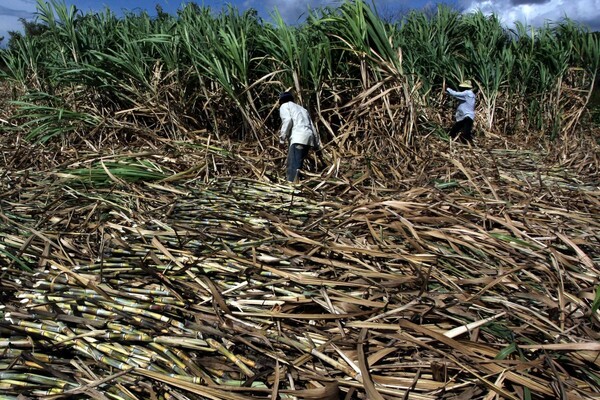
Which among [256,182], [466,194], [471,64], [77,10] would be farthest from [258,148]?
[471,64]

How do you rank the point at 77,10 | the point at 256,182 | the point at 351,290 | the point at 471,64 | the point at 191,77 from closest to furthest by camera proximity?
the point at 351,290, the point at 256,182, the point at 191,77, the point at 77,10, the point at 471,64

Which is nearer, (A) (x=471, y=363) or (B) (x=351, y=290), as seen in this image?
(A) (x=471, y=363)

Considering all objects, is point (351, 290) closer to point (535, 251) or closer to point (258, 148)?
point (535, 251)

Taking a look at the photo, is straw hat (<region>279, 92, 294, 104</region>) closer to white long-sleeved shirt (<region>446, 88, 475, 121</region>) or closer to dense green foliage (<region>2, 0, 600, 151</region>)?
dense green foliage (<region>2, 0, 600, 151</region>)

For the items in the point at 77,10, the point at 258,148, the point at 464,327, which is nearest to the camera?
the point at 464,327

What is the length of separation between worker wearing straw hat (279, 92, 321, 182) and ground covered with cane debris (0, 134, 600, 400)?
111cm

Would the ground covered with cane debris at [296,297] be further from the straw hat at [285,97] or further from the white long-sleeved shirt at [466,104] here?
the white long-sleeved shirt at [466,104]

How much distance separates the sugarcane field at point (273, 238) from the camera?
1471mm

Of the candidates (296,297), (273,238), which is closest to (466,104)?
(273,238)

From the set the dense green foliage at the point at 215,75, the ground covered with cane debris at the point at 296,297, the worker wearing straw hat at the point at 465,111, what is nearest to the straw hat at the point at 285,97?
the dense green foliage at the point at 215,75

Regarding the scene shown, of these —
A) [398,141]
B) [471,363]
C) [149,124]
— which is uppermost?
[149,124]

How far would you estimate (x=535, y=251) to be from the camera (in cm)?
213

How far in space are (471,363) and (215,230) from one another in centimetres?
136

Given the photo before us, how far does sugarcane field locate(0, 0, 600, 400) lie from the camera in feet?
4.83
